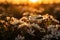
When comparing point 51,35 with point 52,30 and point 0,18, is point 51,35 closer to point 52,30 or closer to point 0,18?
point 52,30

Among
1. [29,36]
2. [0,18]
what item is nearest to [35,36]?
[29,36]

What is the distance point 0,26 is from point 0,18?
0.81 m

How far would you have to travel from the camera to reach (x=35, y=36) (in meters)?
5.43

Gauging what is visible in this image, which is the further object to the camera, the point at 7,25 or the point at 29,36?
the point at 7,25

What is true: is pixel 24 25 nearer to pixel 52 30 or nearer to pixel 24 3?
pixel 52 30

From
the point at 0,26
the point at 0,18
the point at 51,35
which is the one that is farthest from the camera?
the point at 0,18

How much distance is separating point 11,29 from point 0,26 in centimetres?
23

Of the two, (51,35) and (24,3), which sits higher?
(51,35)

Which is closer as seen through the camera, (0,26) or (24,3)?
(0,26)

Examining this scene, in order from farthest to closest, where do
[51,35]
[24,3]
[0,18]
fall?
1. [24,3]
2. [0,18]
3. [51,35]

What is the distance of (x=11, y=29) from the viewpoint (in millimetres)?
5645

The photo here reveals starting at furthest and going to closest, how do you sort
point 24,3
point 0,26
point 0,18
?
point 24,3 < point 0,18 < point 0,26

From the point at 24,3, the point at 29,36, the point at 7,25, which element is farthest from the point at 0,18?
the point at 24,3

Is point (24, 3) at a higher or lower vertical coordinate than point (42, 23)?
lower
